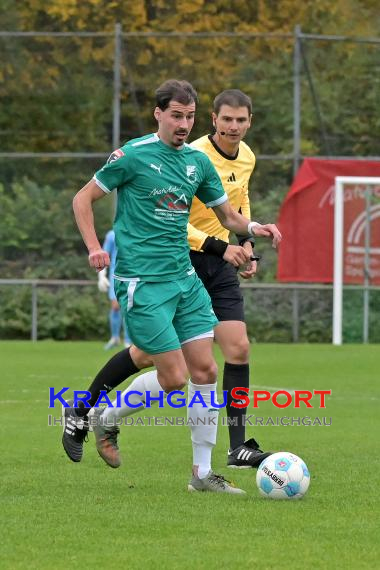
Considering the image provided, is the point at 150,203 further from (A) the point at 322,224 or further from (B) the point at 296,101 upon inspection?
(B) the point at 296,101

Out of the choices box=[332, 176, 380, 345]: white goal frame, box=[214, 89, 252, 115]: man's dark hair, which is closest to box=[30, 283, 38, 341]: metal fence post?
box=[332, 176, 380, 345]: white goal frame

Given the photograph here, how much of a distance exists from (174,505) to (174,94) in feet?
6.81

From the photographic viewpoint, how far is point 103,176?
269 inches

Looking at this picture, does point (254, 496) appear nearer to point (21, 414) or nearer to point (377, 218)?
point (21, 414)

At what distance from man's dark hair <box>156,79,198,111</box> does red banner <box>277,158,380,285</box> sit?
14.3 m

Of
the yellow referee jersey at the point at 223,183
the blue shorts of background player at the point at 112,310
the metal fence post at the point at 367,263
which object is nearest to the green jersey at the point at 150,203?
the yellow referee jersey at the point at 223,183

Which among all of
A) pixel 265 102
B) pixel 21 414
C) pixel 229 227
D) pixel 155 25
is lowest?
pixel 21 414

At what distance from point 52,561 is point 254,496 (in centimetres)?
187

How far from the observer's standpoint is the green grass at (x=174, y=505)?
5.19 m

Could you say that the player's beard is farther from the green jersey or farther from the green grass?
the green grass

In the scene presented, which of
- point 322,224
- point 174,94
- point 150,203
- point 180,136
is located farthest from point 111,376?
point 322,224

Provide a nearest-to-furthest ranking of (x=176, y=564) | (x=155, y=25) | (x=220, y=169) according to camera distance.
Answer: (x=176, y=564)
(x=220, y=169)
(x=155, y=25)

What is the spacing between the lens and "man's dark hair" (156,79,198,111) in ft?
22.2

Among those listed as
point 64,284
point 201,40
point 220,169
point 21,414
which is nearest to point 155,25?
point 201,40
